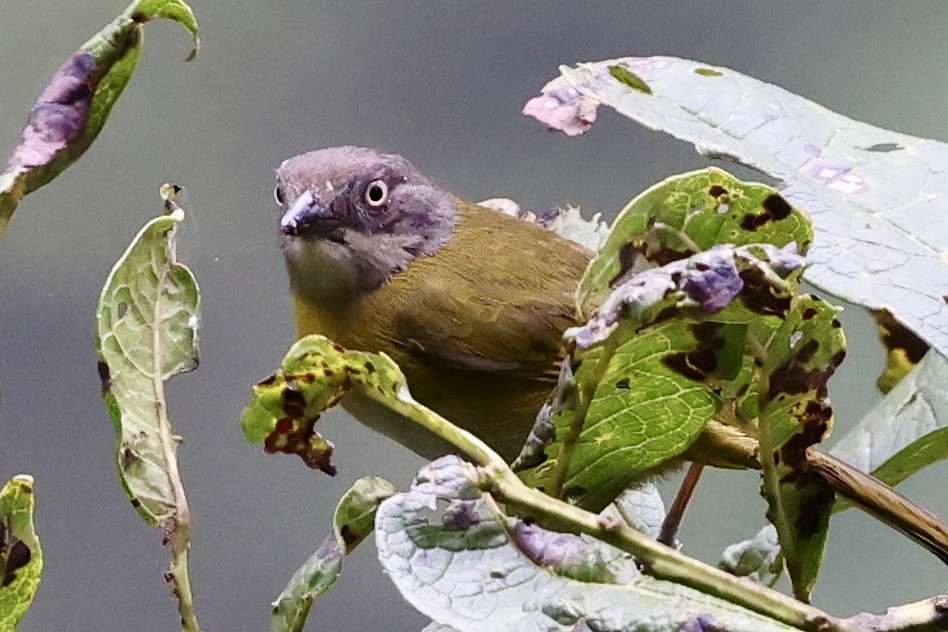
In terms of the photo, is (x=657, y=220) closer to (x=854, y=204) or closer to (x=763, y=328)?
(x=763, y=328)

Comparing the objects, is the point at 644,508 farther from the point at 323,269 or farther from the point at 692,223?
the point at 692,223

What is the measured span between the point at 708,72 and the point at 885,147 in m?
0.20

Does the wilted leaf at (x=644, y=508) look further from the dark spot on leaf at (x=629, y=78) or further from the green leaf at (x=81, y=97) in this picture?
the green leaf at (x=81, y=97)

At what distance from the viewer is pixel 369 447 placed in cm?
270

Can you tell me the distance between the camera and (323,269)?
157cm

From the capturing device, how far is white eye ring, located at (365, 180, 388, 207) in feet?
5.30

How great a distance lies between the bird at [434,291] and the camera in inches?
55.4

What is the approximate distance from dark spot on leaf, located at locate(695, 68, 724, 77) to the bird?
0.37 metres

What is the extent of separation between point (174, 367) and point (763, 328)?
434 millimetres

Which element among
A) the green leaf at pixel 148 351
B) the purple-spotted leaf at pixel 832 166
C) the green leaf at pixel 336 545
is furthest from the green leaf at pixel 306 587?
the purple-spotted leaf at pixel 832 166

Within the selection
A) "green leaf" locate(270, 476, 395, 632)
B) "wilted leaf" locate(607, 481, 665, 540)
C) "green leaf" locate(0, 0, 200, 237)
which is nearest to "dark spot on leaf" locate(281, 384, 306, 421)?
"green leaf" locate(270, 476, 395, 632)

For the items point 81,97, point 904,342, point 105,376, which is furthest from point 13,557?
point 904,342

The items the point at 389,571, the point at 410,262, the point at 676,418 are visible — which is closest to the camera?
the point at 389,571

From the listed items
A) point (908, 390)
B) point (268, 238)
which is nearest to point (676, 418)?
point (908, 390)
